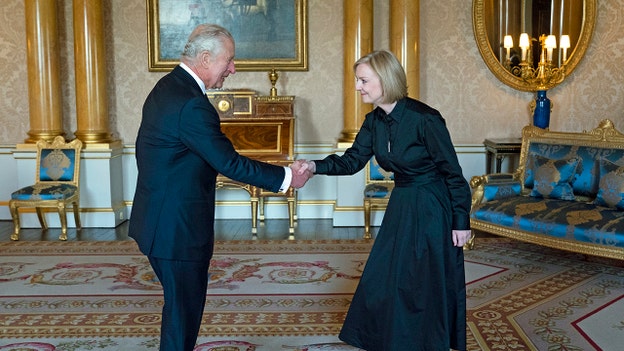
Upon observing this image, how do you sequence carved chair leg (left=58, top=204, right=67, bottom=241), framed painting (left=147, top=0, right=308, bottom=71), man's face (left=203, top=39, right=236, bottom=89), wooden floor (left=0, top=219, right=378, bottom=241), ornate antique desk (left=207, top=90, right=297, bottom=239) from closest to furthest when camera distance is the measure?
1. man's face (left=203, top=39, right=236, bottom=89)
2. carved chair leg (left=58, top=204, right=67, bottom=241)
3. wooden floor (left=0, top=219, right=378, bottom=241)
4. ornate antique desk (left=207, top=90, right=297, bottom=239)
5. framed painting (left=147, top=0, right=308, bottom=71)

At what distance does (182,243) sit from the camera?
303cm

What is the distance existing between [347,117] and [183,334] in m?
4.96

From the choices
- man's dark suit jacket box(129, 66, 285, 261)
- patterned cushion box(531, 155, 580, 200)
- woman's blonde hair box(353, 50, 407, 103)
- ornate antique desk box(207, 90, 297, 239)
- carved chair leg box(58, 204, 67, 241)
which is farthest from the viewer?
ornate antique desk box(207, 90, 297, 239)

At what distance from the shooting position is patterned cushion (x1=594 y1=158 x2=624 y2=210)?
5848mm

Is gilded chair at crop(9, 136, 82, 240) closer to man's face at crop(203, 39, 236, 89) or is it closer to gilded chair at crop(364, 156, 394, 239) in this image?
gilded chair at crop(364, 156, 394, 239)

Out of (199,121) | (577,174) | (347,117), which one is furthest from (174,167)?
(347,117)

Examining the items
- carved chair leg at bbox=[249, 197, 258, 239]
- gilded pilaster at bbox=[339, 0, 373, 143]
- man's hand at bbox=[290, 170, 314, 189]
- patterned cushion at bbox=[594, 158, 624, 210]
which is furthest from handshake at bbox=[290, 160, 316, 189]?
gilded pilaster at bbox=[339, 0, 373, 143]

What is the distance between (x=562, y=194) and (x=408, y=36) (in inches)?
92.8

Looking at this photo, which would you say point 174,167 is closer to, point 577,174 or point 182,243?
point 182,243

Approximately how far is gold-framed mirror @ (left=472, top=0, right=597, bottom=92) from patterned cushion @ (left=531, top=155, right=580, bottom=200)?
5.26 feet

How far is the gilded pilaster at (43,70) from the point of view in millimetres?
7586

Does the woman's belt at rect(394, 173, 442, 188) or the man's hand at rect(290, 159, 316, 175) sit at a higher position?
the man's hand at rect(290, 159, 316, 175)

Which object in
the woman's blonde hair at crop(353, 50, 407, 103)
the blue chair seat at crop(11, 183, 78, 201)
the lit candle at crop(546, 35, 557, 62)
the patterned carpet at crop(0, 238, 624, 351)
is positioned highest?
the lit candle at crop(546, 35, 557, 62)

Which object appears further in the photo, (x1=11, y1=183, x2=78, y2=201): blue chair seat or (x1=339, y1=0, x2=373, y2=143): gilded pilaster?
(x1=339, y1=0, x2=373, y2=143): gilded pilaster
